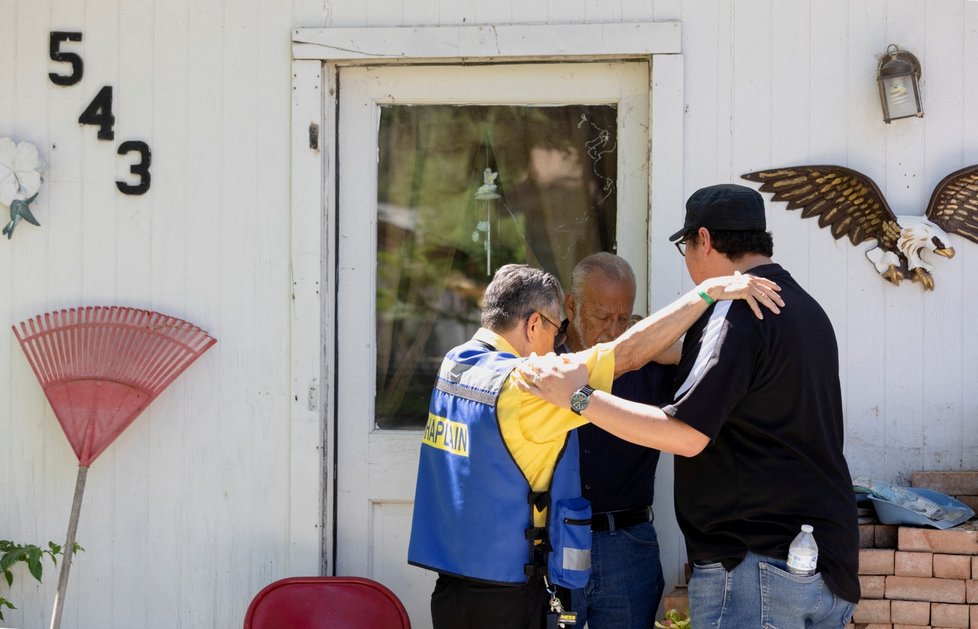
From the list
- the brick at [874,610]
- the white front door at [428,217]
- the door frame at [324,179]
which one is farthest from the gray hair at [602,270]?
the brick at [874,610]

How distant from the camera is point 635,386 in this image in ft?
10.2

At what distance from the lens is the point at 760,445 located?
2580 mm

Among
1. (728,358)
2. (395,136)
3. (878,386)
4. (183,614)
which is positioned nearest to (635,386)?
(728,358)

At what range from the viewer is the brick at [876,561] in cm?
305

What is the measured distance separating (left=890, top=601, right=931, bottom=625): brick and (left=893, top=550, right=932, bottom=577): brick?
8 centimetres

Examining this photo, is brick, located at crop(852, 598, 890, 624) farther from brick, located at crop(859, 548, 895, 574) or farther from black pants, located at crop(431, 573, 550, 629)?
black pants, located at crop(431, 573, 550, 629)

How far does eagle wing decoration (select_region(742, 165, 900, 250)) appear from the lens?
3.53 m

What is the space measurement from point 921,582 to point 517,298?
1.48 meters

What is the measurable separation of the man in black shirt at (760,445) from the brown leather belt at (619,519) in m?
0.47

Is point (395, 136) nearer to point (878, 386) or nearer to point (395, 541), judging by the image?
point (395, 541)

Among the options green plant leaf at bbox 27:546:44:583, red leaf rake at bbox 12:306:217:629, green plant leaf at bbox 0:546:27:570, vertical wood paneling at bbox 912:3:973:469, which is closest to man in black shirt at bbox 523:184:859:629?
vertical wood paneling at bbox 912:3:973:469

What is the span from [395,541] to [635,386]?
122 cm

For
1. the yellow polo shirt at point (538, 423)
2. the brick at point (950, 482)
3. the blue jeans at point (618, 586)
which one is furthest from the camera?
the brick at point (950, 482)

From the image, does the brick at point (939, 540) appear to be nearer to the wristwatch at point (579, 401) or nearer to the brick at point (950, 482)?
the brick at point (950, 482)
